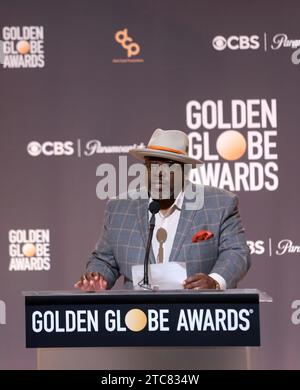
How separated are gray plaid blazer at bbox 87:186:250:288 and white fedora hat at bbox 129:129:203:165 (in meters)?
0.21

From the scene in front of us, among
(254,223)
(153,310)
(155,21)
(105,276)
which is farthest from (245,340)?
(155,21)

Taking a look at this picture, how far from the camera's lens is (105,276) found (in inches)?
143

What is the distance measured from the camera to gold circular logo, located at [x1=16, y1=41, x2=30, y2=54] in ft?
19.1

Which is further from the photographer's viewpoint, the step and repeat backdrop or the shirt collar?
the step and repeat backdrop

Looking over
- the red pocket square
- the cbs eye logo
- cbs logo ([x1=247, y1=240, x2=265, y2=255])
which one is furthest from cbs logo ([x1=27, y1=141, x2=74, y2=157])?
the red pocket square

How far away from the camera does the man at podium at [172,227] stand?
11.9 ft

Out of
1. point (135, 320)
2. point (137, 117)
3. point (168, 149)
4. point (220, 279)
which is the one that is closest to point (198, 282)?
point (220, 279)

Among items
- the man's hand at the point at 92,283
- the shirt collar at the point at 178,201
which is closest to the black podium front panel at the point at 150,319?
the man's hand at the point at 92,283

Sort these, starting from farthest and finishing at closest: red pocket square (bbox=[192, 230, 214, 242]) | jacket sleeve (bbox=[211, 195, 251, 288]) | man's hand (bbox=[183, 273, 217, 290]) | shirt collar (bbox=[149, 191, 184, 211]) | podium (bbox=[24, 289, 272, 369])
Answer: shirt collar (bbox=[149, 191, 184, 211]) < red pocket square (bbox=[192, 230, 214, 242]) < jacket sleeve (bbox=[211, 195, 251, 288]) < man's hand (bbox=[183, 273, 217, 290]) < podium (bbox=[24, 289, 272, 369])

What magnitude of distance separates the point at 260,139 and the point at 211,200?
213 centimetres

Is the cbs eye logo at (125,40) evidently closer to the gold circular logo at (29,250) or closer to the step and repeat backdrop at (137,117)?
the step and repeat backdrop at (137,117)

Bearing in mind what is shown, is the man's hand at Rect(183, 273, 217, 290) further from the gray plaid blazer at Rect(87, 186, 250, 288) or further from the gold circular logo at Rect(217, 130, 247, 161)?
the gold circular logo at Rect(217, 130, 247, 161)

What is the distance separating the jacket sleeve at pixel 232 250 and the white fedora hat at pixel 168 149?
0.29 m

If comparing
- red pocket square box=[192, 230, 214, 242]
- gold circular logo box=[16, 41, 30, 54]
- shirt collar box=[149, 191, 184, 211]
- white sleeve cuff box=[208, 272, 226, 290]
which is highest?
gold circular logo box=[16, 41, 30, 54]
